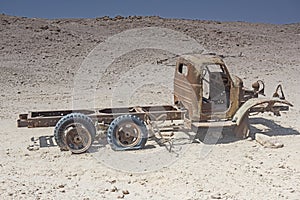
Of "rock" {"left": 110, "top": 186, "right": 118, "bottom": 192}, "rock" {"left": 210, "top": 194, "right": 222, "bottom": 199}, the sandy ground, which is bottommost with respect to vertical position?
"rock" {"left": 210, "top": 194, "right": 222, "bottom": 199}

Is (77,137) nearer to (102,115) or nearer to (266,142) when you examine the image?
(102,115)

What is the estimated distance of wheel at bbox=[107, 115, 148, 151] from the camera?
9.06 metres

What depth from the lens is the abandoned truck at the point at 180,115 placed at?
9.03 m

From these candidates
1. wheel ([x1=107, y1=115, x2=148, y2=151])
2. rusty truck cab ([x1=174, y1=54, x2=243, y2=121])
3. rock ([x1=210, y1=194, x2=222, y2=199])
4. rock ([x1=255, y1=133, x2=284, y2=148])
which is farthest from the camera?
rusty truck cab ([x1=174, y1=54, x2=243, y2=121])

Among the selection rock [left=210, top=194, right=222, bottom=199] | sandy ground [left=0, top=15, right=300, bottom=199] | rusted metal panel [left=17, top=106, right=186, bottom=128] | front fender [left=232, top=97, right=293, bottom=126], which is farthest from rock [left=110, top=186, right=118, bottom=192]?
front fender [left=232, top=97, right=293, bottom=126]

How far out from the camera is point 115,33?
31172 mm

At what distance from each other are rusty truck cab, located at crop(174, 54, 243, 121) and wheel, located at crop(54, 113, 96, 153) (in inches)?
87.0

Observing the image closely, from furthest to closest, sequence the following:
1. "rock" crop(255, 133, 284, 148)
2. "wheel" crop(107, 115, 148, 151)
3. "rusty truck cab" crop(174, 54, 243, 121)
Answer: "rusty truck cab" crop(174, 54, 243, 121), "rock" crop(255, 133, 284, 148), "wheel" crop(107, 115, 148, 151)

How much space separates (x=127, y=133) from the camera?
30.1ft

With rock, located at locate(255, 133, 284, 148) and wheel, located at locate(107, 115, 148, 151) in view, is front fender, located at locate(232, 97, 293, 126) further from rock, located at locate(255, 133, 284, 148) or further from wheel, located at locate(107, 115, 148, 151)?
wheel, located at locate(107, 115, 148, 151)

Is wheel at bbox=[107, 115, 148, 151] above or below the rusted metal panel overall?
below

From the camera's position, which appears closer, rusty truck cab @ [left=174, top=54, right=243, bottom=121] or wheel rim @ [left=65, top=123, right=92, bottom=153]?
wheel rim @ [left=65, top=123, right=92, bottom=153]

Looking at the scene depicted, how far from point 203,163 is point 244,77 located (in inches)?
442

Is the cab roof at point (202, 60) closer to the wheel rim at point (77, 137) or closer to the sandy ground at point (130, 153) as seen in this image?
the sandy ground at point (130, 153)
